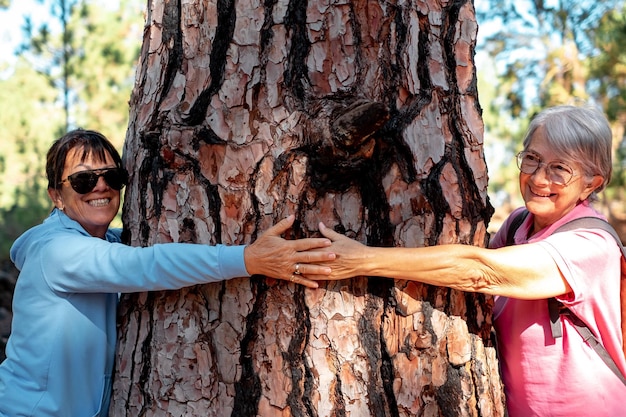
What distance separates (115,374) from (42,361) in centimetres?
24

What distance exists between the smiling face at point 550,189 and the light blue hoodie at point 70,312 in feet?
3.68

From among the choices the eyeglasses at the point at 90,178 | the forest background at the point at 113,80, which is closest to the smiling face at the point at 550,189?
the eyeglasses at the point at 90,178

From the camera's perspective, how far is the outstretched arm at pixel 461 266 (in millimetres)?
1943

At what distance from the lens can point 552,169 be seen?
2.33 meters

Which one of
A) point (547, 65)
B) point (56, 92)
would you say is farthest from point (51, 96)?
point (547, 65)

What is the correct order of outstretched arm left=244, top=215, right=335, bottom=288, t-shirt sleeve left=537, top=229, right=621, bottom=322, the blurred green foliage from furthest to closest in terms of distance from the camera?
1. the blurred green foliage
2. t-shirt sleeve left=537, top=229, right=621, bottom=322
3. outstretched arm left=244, top=215, right=335, bottom=288

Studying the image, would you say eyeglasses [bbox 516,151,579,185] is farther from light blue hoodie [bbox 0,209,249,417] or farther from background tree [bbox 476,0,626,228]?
background tree [bbox 476,0,626,228]

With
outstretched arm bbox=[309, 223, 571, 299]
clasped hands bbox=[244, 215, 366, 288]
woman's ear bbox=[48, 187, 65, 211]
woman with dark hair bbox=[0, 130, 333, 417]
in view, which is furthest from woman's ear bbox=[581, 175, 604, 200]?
woman's ear bbox=[48, 187, 65, 211]

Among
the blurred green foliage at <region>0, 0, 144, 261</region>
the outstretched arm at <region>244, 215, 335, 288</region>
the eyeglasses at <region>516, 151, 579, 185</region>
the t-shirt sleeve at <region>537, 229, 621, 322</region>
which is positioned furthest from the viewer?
the blurred green foliage at <region>0, 0, 144, 261</region>

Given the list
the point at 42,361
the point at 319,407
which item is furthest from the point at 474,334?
the point at 42,361

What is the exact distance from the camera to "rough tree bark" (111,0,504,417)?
6.56 ft

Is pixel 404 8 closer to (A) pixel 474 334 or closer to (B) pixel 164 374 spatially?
(A) pixel 474 334

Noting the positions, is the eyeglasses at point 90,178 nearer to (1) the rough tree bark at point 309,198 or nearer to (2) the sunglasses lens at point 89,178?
(2) the sunglasses lens at point 89,178

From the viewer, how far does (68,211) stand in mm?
2387
